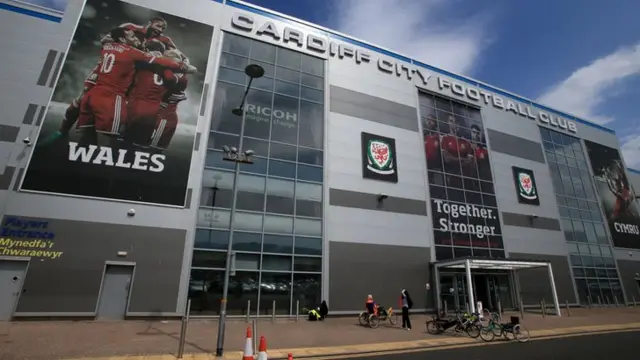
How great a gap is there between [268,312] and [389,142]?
49.1 feet

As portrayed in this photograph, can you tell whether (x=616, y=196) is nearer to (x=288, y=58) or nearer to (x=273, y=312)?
(x=288, y=58)

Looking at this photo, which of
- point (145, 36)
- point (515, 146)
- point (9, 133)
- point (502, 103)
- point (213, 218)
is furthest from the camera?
point (502, 103)

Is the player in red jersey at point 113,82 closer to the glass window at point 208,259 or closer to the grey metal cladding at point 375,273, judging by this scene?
the glass window at point 208,259

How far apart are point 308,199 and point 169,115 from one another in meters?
9.86

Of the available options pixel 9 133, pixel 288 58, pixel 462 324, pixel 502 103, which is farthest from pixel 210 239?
pixel 502 103

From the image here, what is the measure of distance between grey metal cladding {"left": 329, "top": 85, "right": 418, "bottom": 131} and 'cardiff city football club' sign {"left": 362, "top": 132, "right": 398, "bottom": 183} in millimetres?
1771

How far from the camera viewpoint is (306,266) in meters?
20.2

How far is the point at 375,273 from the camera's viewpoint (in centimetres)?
2166

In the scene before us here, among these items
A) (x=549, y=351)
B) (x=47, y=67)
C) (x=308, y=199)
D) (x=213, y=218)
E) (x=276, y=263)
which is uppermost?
(x=47, y=67)

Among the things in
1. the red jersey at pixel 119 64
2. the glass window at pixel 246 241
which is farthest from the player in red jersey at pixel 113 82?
the glass window at pixel 246 241

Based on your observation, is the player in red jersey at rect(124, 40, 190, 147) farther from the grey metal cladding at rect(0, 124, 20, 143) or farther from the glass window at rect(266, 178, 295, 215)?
the glass window at rect(266, 178, 295, 215)

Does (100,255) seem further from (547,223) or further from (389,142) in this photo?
(547,223)

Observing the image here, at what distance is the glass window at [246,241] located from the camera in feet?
61.9

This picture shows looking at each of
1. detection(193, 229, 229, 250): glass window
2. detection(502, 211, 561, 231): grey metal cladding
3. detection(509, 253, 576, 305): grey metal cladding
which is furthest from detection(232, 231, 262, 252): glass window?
detection(502, 211, 561, 231): grey metal cladding
